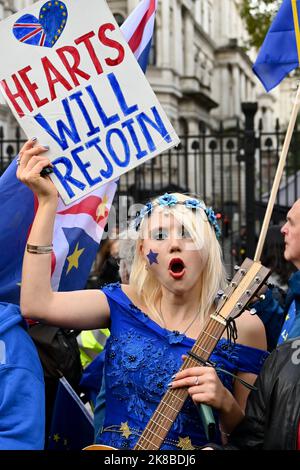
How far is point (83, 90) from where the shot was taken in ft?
8.18

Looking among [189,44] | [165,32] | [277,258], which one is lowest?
[277,258]

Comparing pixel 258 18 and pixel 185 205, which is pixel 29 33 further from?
pixel 258 18

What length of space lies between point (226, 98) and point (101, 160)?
170 feet

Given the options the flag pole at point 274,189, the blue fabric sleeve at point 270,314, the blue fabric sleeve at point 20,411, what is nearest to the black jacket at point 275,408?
the flag pole at point 274,189

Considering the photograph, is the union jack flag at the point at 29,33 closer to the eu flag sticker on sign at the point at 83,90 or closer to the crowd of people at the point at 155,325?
the eu flag sticker on sign at the point at 83,90

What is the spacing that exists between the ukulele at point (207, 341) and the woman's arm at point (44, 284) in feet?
1.45

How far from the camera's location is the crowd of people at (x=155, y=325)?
79.7 inches

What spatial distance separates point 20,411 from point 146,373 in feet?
1.37

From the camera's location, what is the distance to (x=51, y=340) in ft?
9.29

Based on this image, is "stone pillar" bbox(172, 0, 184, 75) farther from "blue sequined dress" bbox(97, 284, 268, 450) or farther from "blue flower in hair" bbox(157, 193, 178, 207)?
"blue sequined dress" bbox(97, 284, 268, 450)

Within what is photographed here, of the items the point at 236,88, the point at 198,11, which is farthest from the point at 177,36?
the point at 236,88

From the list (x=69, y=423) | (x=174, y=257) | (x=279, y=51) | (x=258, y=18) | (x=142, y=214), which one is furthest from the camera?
(x=258, y=18)

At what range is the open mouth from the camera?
2.24 meters
